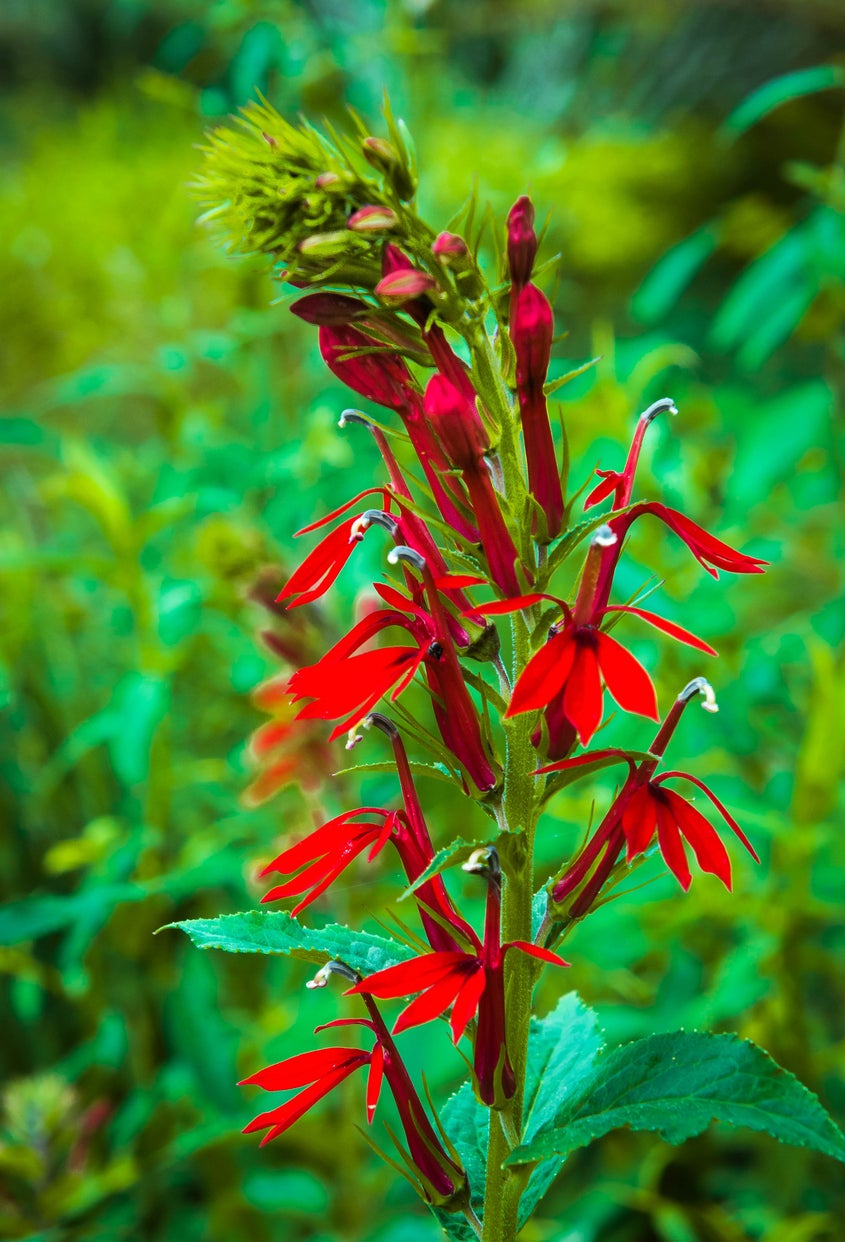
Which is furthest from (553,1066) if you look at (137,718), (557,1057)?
(137,718)

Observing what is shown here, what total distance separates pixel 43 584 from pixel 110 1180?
1.00 meters

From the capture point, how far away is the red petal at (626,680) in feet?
1.12

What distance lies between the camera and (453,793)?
1.23m

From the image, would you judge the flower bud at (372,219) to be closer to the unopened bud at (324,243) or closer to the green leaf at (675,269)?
the unopened bud at (324,243)

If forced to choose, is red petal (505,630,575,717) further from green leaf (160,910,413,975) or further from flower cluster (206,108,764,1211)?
green leaf (160,910,413,975)

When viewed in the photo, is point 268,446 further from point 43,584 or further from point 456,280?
point 456,280

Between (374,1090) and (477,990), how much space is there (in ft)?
0.19

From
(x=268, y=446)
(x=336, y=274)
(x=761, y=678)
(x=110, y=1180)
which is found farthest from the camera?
(x=268, y=446)

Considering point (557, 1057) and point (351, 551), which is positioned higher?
point (351, 551)

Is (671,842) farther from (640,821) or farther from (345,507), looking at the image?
(345,507)

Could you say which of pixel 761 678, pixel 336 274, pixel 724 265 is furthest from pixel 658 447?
pixel 724 265

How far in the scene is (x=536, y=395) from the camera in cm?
43

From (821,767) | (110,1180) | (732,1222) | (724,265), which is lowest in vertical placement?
(732,1222)

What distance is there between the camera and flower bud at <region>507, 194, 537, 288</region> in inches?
16.2
